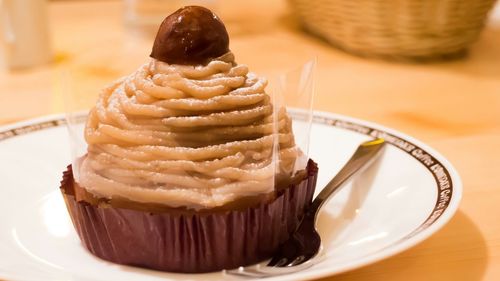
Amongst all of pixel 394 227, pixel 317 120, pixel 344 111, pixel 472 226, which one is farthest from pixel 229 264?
pixel 344 111

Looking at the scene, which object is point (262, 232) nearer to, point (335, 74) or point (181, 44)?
point (181, 44)

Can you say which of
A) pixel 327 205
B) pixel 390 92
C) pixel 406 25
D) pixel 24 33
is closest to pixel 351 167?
pixel 327 205

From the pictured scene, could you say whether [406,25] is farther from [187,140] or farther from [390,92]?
[187,140]

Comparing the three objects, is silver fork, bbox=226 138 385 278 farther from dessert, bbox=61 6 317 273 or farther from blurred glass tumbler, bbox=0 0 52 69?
blurred glass tumbler, bbox=0 0 52 69

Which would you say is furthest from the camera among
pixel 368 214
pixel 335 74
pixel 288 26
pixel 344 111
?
pixel 288 26

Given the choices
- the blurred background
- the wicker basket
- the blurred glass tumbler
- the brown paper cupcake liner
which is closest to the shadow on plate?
the brown paper cupcake liner

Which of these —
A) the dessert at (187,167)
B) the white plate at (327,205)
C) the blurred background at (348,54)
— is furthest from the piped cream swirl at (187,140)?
the blurred background at (348,54)
